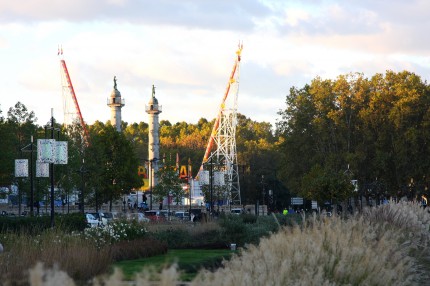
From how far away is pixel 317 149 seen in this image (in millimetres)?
82750

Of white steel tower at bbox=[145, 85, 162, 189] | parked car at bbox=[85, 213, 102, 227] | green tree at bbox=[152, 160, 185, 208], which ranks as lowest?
parked car at bbox=[85, 213, 102, 227]

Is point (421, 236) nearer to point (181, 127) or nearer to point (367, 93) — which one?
point (367, 93)

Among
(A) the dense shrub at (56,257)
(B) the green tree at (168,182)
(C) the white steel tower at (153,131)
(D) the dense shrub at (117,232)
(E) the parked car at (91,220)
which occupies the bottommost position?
(A) the dense shrub at (56,257)

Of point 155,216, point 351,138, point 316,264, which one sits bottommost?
point 316,264

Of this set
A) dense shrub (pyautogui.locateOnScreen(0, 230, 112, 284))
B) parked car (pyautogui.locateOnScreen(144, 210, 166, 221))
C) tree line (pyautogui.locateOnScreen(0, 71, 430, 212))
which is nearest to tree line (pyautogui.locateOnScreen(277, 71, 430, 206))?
tree line (pyautogui.locateOnScreen(0, 71, 430, 212))

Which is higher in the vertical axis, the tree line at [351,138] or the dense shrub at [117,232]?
the tree line at [351,138]

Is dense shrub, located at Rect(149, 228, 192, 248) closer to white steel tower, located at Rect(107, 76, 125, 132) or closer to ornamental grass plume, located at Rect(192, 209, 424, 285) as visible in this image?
ornamental grass plume, located at Rect(192, 209, 424, 285)

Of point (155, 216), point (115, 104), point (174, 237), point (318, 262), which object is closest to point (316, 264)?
point (318, 262)

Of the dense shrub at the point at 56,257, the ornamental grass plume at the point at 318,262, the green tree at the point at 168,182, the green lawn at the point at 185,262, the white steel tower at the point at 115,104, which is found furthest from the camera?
the white steel tower at the point at 115,104

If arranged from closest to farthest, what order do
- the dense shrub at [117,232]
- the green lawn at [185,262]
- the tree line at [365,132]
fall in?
the green lawn at [185,262] → the dense shrub at [117,232] → the tree line at [365,132]

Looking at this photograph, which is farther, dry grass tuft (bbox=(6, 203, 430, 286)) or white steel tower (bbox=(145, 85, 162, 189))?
white steel tower (bbox=(145, 85, 162, 189))

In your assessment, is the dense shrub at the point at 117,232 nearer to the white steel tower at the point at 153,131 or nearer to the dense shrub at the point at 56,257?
the dense shrub at the point at 56,257

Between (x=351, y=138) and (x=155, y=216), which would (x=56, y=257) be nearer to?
(x=155, y=216)

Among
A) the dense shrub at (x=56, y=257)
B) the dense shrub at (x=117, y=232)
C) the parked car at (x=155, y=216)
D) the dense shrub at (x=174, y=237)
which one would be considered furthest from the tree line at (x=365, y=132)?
the dense shrub at (x=56, y=257)
